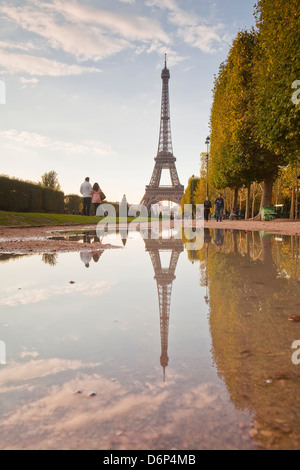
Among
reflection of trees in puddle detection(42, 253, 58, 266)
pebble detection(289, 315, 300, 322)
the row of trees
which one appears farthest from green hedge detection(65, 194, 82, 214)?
pebble detection(289, 315, 300, 322)

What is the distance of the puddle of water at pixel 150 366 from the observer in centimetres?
108

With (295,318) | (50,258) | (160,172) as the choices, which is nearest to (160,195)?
(160,172)

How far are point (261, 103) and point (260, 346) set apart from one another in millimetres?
15350

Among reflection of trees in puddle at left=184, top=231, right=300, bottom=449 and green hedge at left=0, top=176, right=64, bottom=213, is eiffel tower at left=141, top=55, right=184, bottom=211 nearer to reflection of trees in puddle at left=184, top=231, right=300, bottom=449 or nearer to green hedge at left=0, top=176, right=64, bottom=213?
green hedge at left=0, top=176, right=64, bottom=213

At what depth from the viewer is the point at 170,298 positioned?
2.76m

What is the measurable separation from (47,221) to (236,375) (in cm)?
1649

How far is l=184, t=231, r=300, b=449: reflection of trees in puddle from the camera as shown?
44.9 inches

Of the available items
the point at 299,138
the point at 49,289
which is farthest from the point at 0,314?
the point at 299,138

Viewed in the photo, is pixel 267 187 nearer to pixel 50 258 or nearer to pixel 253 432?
pixel 50 258

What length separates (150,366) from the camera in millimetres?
1529

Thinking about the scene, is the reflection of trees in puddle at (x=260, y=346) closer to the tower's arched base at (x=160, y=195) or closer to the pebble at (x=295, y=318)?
the pebble at (x=295, y=318)

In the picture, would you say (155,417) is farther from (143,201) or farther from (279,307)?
(143,201)
